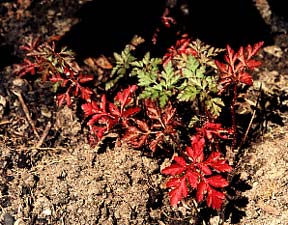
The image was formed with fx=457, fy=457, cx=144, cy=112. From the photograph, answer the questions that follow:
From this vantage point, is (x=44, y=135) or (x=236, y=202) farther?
(x=44, y=135)

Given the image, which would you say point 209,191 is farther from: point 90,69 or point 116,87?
point 90,69

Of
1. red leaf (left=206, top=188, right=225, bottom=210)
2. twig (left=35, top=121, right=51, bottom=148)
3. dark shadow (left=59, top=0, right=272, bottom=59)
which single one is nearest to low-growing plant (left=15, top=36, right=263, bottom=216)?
red leaf (left=206, top=188, right=225, bottom=210)

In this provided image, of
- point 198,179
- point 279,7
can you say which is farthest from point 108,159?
point 279,7

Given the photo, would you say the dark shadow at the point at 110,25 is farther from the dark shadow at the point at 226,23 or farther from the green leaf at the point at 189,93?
the green leaf at the point at 189,93

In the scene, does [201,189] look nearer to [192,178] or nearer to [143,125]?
[192,178]

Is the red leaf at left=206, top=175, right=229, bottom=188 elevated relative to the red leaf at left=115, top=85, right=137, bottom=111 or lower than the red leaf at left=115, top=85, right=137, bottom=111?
lower

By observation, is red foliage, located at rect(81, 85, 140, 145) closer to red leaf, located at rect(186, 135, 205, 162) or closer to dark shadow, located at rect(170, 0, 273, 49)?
red leaf, located at rect(186, 135, 205, 162)

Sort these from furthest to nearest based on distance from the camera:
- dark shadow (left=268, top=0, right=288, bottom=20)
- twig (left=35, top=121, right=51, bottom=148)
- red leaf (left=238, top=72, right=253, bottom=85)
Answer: dark shadow (left=268, top=0, right=288, bottom=20), twig (left=35, top=121, right=51, bottom=148), red leaf (left=238, top=72, right=253, bottom=85)
